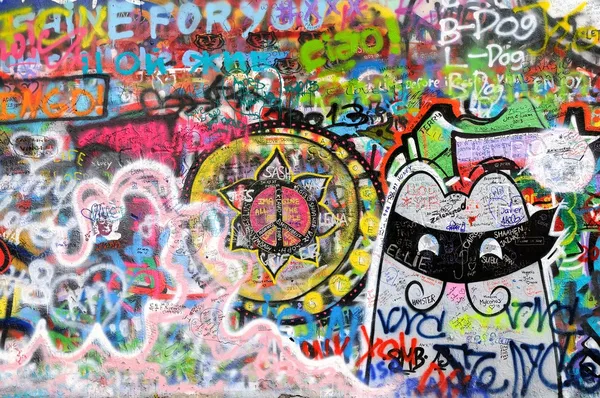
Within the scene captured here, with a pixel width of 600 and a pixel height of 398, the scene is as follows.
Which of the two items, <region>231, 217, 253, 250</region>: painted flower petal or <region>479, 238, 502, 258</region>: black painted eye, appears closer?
<region>479, 238, 502, 258</region>: black painted eye

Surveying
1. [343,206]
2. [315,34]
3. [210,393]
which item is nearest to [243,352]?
[210,393]

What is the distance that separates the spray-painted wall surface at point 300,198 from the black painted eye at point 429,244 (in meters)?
0.02

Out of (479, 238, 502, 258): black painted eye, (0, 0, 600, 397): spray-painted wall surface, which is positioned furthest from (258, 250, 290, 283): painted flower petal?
(479, 238, 502, 258): black painted eye

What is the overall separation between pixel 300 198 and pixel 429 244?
4.45 feet

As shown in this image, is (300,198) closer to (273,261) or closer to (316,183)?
(316,183)

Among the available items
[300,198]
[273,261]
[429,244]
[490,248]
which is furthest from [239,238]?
[490,248]

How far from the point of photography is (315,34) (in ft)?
16.1

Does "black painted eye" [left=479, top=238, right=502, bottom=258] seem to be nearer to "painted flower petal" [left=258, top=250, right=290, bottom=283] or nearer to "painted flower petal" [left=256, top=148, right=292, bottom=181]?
"painted flower petal" [left=258, top=250, right=290, bottom=283]

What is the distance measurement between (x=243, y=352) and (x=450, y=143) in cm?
294

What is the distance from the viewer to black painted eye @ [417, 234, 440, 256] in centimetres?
483

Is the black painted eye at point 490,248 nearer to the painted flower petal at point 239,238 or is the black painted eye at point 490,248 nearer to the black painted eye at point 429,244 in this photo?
the black painted eye at point 429,244

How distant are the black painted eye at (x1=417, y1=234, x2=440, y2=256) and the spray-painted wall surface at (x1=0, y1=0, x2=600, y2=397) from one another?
0.02 metres

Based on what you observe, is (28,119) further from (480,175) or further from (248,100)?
(480,175)

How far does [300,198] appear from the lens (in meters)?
4.97
